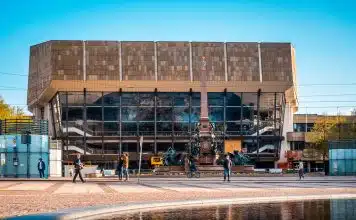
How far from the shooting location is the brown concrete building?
94312 millimetres

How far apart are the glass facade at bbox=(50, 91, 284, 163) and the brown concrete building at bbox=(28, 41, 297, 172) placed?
0.15 meters

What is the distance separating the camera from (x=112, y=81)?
9406cm

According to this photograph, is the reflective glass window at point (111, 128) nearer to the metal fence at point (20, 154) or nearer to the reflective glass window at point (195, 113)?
the reflective glass window at point (195, 113)

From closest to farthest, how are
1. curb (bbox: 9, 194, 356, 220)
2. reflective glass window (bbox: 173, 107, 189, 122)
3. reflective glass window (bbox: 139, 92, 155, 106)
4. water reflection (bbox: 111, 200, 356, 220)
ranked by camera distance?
curb (bbox: 9, 194, 356, 220) → water reflection (bbox: 111, 200, 356, 220) → reflective glass window (bbox: 139, 92, 155, 106) → reflective glass window (bbox: 173, 107, 189, 122)

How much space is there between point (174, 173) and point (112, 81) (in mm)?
40359

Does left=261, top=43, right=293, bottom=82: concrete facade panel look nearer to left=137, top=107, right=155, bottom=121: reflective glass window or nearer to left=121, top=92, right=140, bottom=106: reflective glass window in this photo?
left=137, top=107, right=155, bottom=121: reflective glass window

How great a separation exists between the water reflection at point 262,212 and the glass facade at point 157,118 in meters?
80.7

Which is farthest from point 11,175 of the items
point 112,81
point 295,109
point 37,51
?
point 295,109

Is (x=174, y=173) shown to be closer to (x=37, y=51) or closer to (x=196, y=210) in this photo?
(x=196, y=210)

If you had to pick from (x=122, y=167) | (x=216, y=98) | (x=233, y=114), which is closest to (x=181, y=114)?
(x=216, y=98)

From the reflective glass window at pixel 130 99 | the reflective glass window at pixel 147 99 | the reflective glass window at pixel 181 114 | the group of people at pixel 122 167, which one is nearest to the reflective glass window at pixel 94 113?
the reflective glass window at pixel 130 99

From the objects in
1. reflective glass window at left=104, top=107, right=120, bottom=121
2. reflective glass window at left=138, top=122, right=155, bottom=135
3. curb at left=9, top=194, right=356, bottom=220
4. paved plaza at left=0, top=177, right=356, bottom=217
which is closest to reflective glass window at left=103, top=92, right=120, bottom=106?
reflective glass window at left=104, top=107, right=120, bottom=121

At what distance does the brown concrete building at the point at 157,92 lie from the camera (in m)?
94.3

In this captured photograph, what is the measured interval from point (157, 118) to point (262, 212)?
83.5 meters
